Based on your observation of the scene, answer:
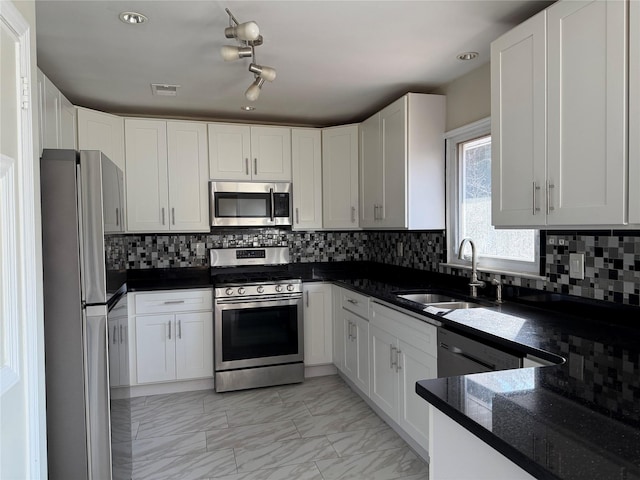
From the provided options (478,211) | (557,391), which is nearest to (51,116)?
(478,211)

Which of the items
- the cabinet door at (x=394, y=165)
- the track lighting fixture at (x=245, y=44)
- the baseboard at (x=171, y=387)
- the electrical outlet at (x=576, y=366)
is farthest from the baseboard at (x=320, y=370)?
the electrical outlet at (x=576, y=366)

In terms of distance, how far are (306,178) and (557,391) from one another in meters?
3.17

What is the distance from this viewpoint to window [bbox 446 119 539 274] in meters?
2.53

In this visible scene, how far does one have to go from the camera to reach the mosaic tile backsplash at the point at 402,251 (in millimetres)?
1896

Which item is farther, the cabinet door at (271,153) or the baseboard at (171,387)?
the cabinet door at (271,153)

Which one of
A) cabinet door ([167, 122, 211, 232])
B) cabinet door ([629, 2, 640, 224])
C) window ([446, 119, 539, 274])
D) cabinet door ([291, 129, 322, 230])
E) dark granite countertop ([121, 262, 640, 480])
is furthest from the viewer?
cabinet door ([291, 129, 322, 230])

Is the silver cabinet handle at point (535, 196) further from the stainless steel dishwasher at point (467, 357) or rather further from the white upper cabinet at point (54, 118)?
the white upper cabinet at point (54, 118)

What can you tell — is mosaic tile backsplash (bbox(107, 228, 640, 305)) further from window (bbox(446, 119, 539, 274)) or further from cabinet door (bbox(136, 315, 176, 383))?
cabinet door (bbox(136, 315, 176, 383))

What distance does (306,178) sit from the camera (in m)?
4.05

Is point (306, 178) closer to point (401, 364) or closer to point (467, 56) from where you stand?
point (467, 56)

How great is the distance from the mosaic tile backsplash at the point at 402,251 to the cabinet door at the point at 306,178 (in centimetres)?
31

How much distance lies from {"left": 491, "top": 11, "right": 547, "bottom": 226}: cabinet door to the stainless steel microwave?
2171 millimetres

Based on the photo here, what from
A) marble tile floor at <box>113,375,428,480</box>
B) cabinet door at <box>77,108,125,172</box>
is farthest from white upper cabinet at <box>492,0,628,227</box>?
cabinet door at <box>77,108,125,172</box>

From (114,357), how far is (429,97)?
2.63 meters
